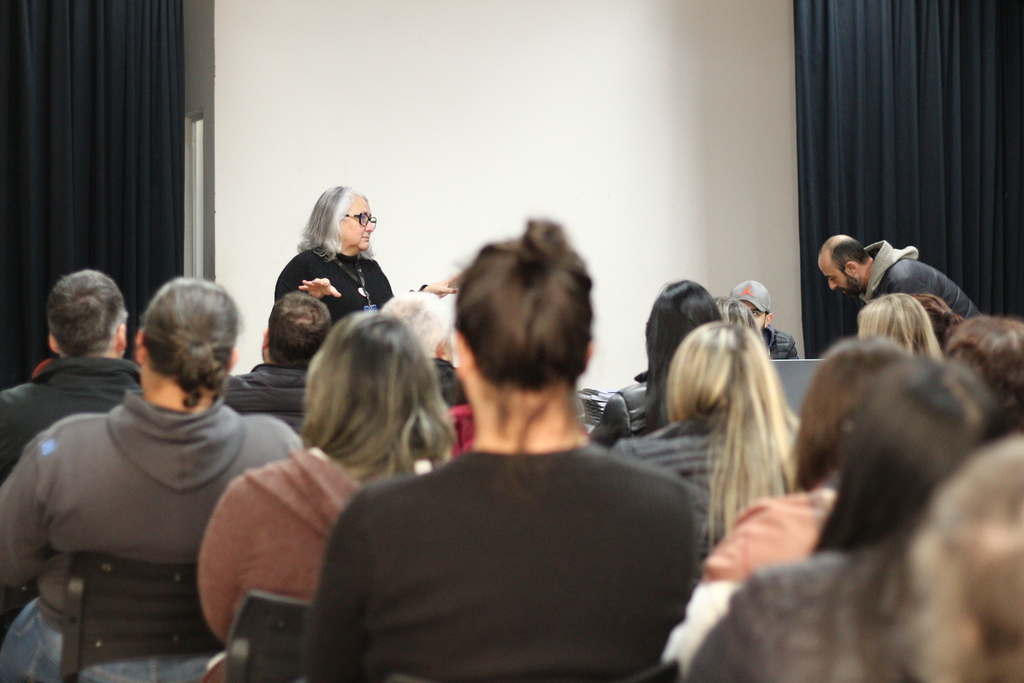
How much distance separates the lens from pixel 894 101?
5.95 metres

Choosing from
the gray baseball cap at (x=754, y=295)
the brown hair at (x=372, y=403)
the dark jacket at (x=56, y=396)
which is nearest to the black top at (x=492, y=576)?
the brown hair at (x=372, y=403)

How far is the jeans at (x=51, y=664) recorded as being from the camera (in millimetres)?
1656

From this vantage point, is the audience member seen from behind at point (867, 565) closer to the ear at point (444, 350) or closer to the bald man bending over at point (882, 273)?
the ear at point (444, 350)

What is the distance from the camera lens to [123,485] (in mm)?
1685

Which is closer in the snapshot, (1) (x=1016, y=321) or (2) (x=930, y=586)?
(2) (x=930, y=586)

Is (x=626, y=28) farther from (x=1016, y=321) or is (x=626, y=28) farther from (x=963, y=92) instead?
(x=1016, y=321)

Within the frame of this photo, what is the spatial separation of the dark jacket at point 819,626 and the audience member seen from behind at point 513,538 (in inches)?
8.0

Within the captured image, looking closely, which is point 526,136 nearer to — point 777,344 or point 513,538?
point 777,344

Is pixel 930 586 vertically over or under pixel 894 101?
under

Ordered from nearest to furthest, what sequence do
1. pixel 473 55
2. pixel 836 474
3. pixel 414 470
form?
pixel 836 474 → pixel 414 470 → pixel 473 55

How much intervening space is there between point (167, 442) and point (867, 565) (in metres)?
1.19

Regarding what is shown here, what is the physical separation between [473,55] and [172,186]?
173 centimetres

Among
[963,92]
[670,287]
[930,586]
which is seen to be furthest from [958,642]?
[963,92]

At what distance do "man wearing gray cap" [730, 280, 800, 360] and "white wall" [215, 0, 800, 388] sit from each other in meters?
0.55
